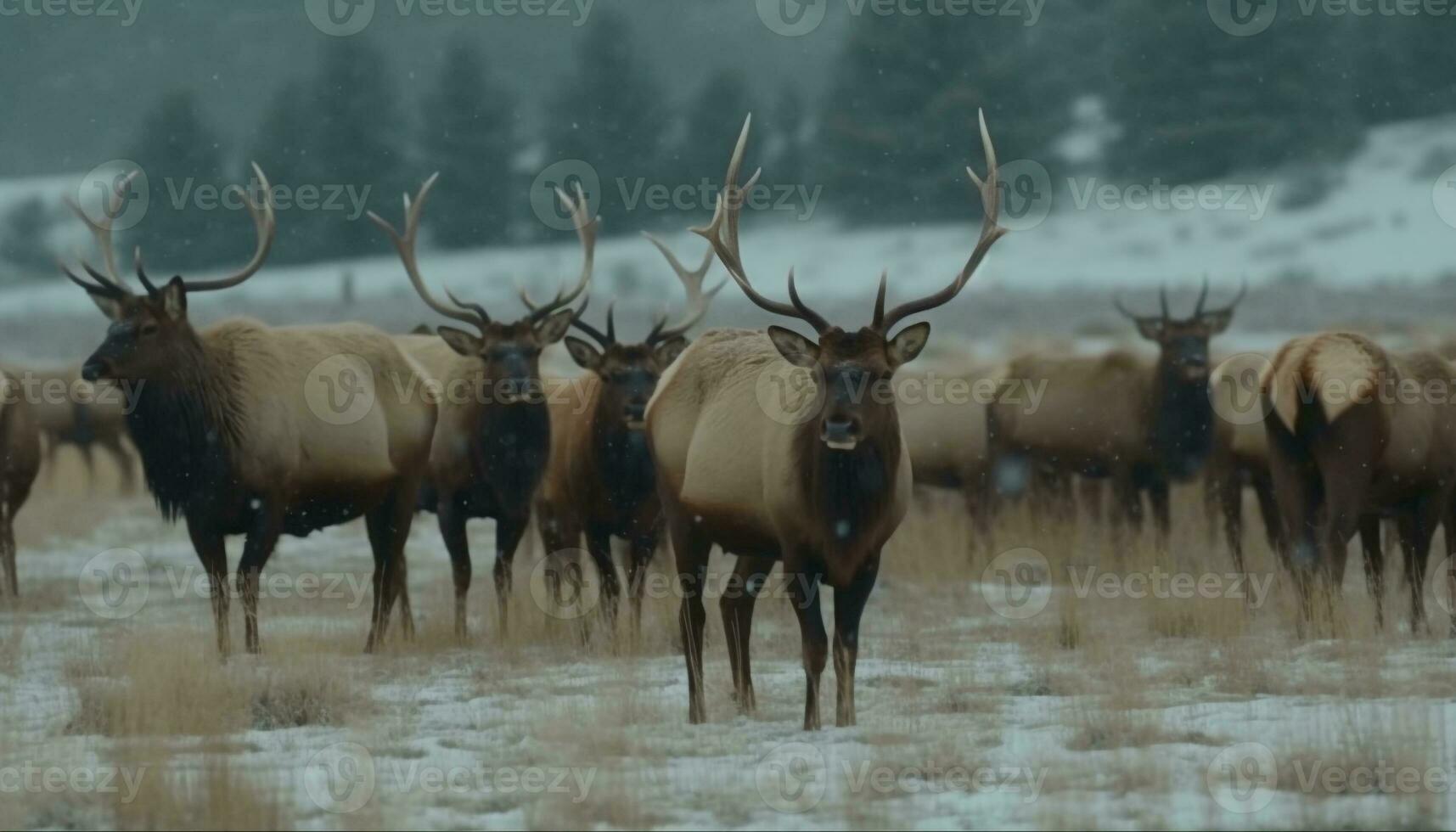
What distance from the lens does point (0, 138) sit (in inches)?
3573

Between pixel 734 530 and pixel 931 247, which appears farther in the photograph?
pixel 931 247

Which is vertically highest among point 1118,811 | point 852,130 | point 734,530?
point 852,130

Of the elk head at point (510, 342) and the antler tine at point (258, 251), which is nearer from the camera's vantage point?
the antler tine at point (258, 251)

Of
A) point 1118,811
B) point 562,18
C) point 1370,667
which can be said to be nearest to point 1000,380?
point 1370,667

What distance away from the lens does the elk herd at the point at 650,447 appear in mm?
8359

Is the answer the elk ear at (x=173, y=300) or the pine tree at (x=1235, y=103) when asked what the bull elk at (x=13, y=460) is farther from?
the pine tree at (x=1235, y=103)

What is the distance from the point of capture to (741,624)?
356 inches

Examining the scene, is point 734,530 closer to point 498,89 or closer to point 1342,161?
point 1342,161

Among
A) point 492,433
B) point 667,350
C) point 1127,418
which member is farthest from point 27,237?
point 667,350

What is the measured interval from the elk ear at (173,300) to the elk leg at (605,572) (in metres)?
2.75

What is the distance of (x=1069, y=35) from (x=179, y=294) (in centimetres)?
5063

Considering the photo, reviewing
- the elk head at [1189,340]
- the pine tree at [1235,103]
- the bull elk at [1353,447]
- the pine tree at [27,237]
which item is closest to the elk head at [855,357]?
the bull elk at [1353,447]

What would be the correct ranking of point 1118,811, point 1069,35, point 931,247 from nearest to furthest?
1. point 1118,811
2. point 931,247
3. point 1069,35

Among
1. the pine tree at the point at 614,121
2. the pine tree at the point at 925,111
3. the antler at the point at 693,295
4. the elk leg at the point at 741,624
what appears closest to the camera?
the elk leg at the point at 741,624
